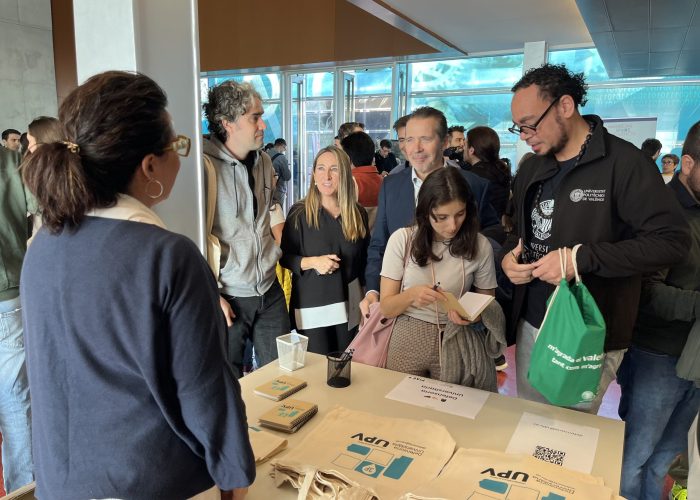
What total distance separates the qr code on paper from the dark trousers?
130cm

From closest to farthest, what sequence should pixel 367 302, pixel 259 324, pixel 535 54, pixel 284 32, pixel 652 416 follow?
pixel 652 416, pixel 367 302, pixel 259 324, pixel 284 32, pixel 535 54

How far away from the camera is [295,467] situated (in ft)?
3.70

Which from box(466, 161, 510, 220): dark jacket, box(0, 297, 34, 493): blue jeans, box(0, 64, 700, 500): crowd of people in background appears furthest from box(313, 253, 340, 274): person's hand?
box(466, 161, 510, 220): dark jacket

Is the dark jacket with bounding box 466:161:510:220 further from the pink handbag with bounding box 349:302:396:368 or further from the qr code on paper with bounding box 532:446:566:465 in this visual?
the qr code on paper with bounding box 532:446:566:465

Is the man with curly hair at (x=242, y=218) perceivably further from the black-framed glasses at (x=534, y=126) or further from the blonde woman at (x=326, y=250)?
the black-framed glasses at (x=534, y=126)

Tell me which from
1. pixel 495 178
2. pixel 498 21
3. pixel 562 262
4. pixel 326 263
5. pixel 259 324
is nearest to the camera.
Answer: pixel 562 262

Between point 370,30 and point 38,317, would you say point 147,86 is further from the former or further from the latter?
point 370,30

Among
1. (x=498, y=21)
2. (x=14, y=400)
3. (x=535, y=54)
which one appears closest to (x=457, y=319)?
(x=14, y=400)

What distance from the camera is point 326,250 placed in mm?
2578

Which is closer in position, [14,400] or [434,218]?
[434,218]

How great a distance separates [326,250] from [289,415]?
1282 millimetres

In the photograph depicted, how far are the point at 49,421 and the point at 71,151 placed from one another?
1.49 ft

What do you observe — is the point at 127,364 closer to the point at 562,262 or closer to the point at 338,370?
the point at 338,370

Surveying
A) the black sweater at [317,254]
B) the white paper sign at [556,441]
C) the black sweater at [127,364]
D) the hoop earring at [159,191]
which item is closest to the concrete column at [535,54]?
the black sweater at [317,254]
